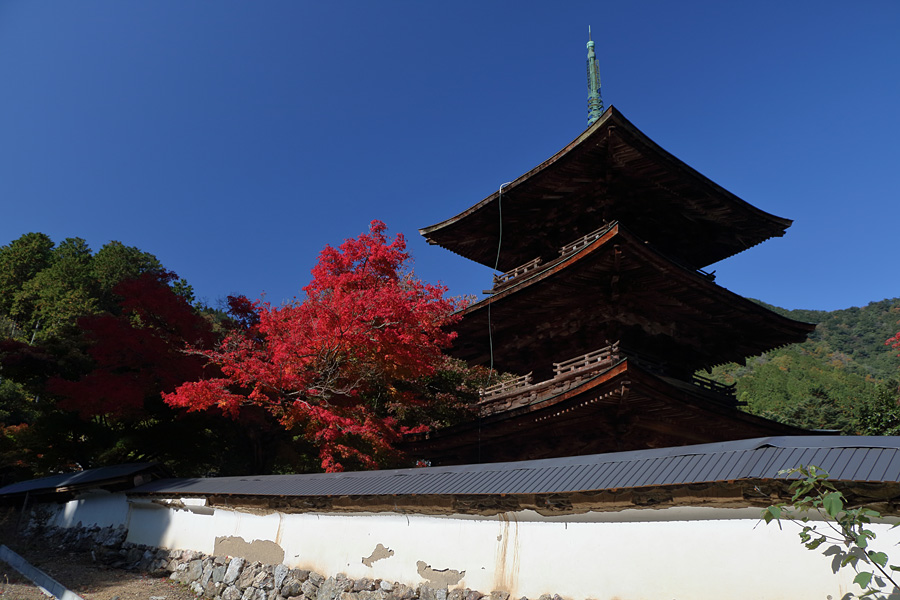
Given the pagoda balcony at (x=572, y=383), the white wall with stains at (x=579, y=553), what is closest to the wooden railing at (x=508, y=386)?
the pagoda balcony at (x=572, y=383)

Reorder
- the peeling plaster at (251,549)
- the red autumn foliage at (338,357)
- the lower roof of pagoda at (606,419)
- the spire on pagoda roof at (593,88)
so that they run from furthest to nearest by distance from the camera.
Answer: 1. the spire on pagoda roof at (593,88)
2. the red autumn foliage at (338,357)
3. the lower roof of pagoda at (606,419)
4. the peeling plaster at (251,549)

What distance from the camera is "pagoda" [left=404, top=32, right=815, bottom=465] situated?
10.2 m

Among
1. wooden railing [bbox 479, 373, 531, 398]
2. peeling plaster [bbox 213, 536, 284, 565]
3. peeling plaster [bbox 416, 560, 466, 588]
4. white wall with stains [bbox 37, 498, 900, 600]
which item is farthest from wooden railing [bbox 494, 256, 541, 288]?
peeling plaster [bbox 416, 560, 466, 588]

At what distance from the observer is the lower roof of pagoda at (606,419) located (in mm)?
9430

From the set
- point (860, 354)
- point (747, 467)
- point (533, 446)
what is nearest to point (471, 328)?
point (533, 446)

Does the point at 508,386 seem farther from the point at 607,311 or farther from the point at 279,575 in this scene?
the point at 279,575

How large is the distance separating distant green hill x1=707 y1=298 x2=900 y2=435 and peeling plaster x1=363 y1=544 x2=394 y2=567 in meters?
17.7

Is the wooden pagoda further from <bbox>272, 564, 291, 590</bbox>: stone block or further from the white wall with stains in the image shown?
<bbox>272, 564, 291, 590</bbox>: stone block

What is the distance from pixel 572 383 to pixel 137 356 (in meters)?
12.2

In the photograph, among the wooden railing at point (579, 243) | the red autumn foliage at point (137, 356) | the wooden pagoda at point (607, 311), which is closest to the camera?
the wooden pagoda at point (607, 311)

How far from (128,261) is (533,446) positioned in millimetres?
42123

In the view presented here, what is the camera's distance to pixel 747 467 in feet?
14.7

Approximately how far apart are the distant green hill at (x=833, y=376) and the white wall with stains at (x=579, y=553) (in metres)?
17.7

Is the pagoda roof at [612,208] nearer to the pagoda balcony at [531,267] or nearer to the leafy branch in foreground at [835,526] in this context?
the pagoda balcony at [531,267]
